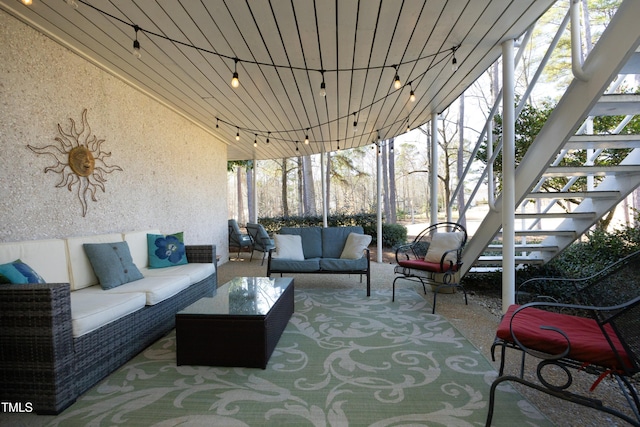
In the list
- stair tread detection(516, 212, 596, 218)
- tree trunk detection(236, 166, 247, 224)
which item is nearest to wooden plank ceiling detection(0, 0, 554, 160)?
stair tread detection(516, 212, 596, 218)

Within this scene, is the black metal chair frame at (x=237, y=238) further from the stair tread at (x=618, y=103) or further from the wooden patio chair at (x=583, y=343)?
the stair tread at (x=618, y=103)

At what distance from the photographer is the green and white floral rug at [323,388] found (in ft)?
5.77

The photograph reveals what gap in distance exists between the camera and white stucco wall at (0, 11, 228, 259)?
2543mm

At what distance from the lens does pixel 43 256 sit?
102 inches

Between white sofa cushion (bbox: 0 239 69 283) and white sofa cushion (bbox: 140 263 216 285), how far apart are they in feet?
2.52

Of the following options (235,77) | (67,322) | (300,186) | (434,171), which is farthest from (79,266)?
(300,186)

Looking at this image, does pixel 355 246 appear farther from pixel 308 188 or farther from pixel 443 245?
pixel 308 188

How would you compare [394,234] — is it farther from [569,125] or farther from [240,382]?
[240,382]

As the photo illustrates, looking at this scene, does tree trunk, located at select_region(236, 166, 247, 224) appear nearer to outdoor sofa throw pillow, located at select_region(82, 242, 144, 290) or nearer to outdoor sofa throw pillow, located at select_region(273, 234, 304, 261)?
outdoor sofa throw pillow, located at select_region(273, 234, 304, 261)

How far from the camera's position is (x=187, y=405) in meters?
1.88

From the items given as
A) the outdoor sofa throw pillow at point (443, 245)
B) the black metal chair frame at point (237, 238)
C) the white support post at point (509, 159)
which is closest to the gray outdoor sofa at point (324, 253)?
the outdoor sofa throw pillow at point (443, 245)

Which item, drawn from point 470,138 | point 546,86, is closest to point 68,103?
point 546,86

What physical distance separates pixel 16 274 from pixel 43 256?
24.4 inches

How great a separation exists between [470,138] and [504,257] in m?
10.9
